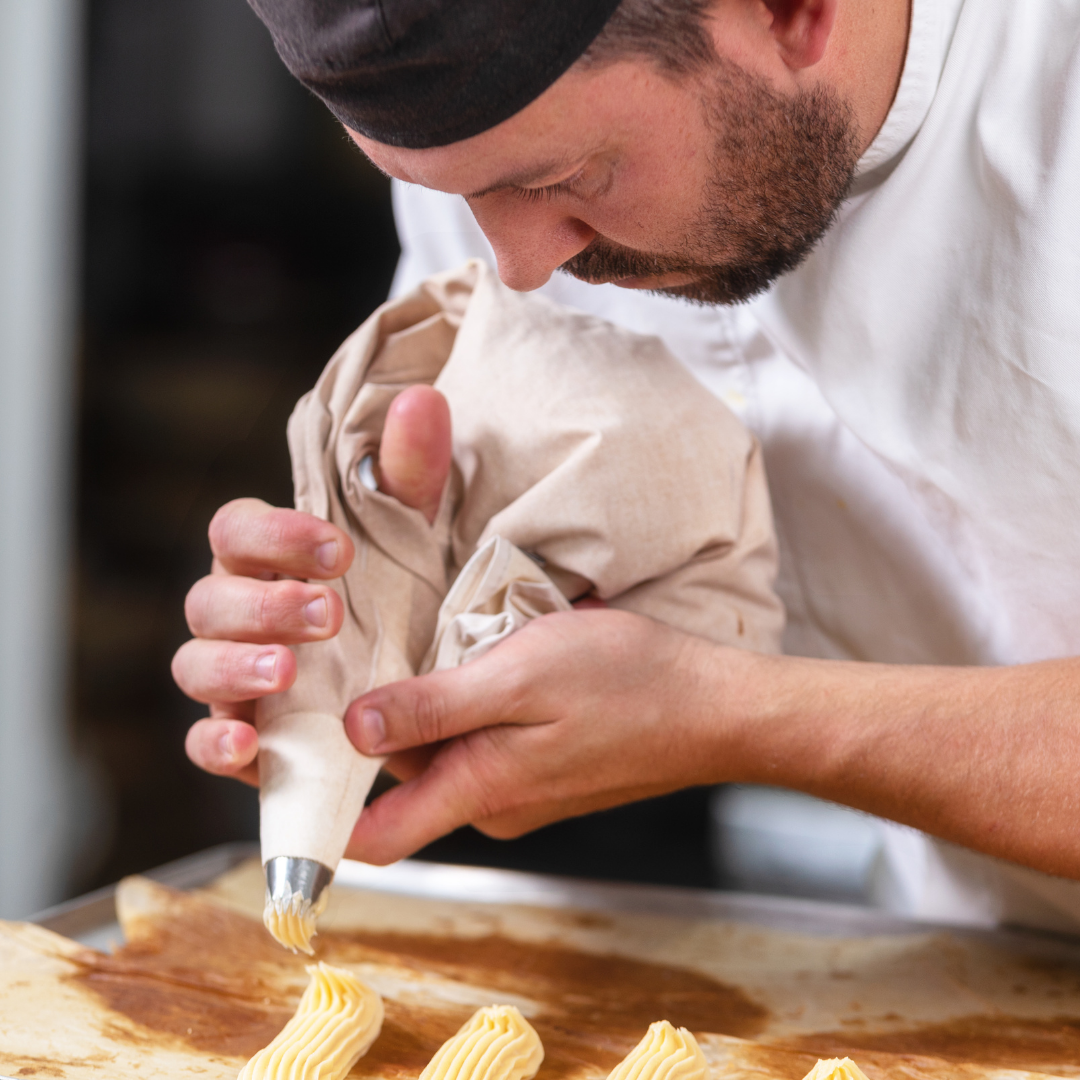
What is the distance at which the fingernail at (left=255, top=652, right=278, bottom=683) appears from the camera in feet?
2.48

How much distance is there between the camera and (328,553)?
0.77 meters

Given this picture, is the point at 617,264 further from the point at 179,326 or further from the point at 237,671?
the point at 179,326

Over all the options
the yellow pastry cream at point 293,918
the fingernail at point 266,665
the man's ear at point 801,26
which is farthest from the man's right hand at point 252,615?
the man's ear at point 801,26

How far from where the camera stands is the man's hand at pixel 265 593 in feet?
2.50

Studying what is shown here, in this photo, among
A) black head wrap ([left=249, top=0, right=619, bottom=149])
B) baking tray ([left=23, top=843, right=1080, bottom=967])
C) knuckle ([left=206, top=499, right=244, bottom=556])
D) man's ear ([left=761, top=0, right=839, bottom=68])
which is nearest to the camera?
black head wrap ([left=249, top=0, right=619, bottom=149])

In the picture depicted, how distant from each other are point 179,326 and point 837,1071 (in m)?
1.97

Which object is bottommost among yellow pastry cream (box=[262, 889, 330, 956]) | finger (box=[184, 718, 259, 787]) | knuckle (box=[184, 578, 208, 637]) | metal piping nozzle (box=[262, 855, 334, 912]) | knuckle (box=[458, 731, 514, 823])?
yellow pastry cream (box=[262, 889, 330, 956])

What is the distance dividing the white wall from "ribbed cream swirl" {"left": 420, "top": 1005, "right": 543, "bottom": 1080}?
1823 millimetres

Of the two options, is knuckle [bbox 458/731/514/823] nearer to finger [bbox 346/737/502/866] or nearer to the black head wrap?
finger [bbox 346/737/502/866]

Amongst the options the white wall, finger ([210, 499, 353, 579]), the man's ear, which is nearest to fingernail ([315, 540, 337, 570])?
finger ([210, 499, 353, 579])

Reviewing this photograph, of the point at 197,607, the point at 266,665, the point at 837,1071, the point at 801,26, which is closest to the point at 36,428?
the point at 197,607

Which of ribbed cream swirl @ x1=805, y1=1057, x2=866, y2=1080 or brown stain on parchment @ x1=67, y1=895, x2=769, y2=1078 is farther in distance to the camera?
brown stain on parchment @ x1=67, y1=895, x2=769, y2=1078

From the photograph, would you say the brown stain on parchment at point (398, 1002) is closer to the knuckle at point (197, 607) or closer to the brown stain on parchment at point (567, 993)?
the brown stain on parchment at point (567, 993)

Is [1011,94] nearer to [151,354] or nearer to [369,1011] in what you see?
[369,1011]
